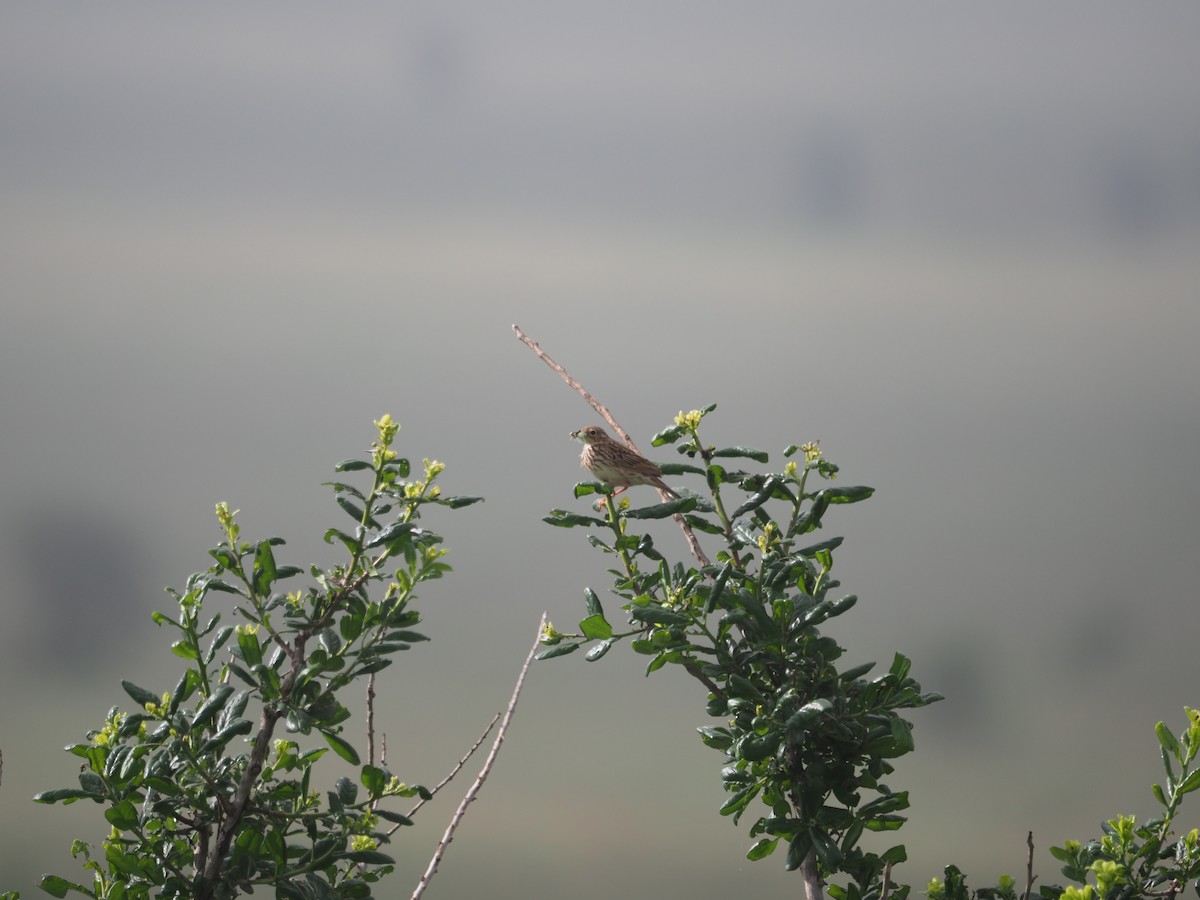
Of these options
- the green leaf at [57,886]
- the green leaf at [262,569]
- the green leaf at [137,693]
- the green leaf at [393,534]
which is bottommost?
the green leaf at [57,886]

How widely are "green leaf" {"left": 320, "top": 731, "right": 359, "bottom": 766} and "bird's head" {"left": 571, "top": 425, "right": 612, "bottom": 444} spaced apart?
917mm

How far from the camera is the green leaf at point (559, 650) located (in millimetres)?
1694

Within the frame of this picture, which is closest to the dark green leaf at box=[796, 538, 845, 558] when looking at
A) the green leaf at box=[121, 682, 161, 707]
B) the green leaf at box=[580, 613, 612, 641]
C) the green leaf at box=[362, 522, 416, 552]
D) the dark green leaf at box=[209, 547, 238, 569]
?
the green leaf at box=[580, 613, 612, 641]

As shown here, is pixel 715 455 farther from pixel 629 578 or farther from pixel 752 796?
pixel 752 796

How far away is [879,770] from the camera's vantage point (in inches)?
66.2

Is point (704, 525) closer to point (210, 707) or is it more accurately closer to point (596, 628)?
point (596, 628)

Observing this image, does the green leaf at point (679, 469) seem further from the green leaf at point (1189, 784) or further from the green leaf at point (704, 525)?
the green leaf at point (1189, 784)

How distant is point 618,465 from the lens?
7.53 feet

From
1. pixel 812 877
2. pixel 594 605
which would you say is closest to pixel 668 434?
pixel 594 605

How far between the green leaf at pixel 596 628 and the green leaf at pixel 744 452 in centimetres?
31

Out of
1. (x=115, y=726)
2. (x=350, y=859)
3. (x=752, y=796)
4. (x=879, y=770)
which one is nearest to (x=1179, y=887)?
(x=879, y=770)

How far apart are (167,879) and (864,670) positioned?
1.05m

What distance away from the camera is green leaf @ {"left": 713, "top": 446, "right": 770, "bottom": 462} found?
1.74 m

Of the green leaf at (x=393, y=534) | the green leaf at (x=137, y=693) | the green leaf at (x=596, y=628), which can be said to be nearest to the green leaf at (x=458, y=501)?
the green leaf at (x=393, y=534)
